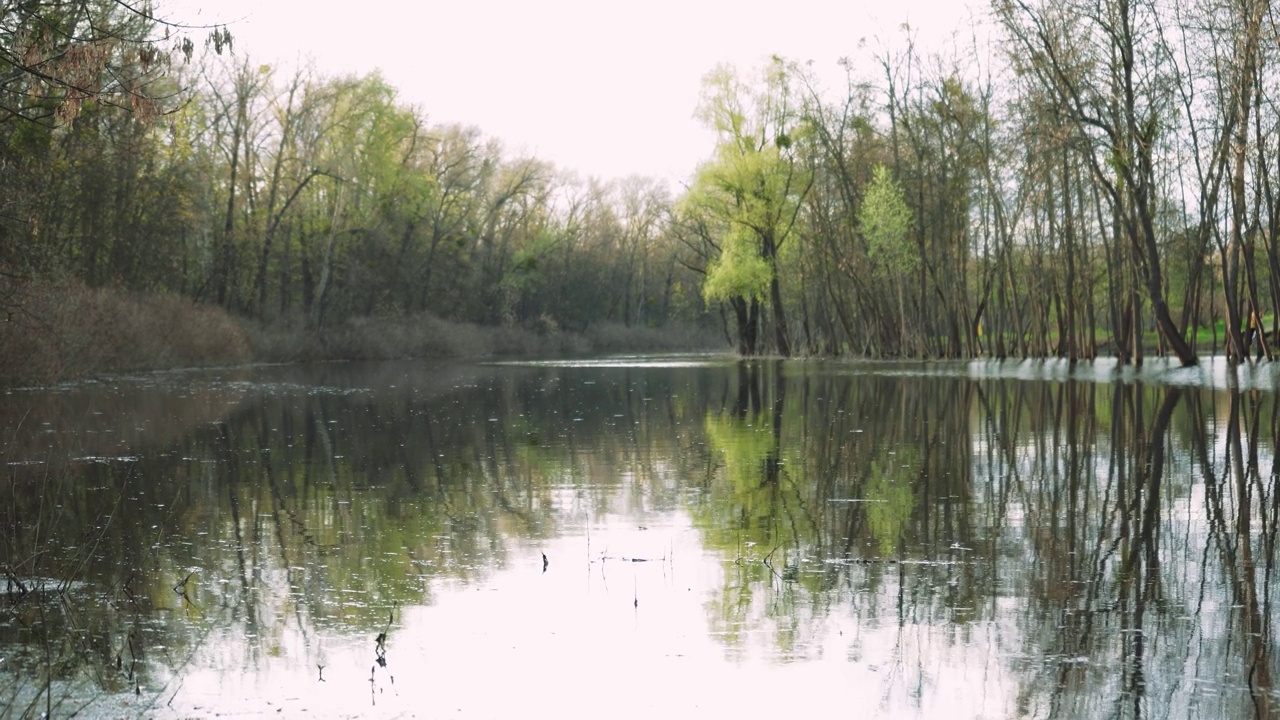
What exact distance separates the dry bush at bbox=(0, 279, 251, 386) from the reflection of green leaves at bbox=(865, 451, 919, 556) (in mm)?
12025

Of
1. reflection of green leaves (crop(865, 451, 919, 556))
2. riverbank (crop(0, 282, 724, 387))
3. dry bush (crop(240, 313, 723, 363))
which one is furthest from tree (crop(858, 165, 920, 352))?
reflection of green leaves (crop(865, 451, 919, 556))

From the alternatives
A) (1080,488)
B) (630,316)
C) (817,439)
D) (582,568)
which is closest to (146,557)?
(582,568)

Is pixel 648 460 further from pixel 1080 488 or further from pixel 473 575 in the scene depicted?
pixel 473 575

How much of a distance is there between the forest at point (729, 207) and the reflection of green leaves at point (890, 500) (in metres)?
5.45

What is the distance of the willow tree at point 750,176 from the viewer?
6194cm

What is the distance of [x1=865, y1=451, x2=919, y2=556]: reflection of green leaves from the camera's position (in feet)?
31.7

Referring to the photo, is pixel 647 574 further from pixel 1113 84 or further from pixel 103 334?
pixel 103 334

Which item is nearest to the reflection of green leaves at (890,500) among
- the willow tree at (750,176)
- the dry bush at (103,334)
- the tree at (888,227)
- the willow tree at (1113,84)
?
the dry bush at (103,334)

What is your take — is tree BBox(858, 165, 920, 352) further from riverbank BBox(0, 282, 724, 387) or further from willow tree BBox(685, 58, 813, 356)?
riverbank BBox(0, 282, 724, 387)

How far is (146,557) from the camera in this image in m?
9.08

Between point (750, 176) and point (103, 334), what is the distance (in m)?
31.9

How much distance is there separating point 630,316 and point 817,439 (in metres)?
92.1

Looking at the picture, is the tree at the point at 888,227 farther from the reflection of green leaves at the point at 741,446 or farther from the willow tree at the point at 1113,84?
the reflection of green leaves at the point at 741,446

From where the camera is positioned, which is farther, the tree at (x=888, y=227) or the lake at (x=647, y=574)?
the tree at (x=888, y=227)
